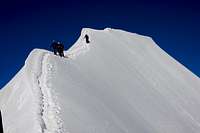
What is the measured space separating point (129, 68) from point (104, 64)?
493cm

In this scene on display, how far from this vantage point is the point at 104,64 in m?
34.6

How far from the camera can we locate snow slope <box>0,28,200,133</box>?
52.7 feet

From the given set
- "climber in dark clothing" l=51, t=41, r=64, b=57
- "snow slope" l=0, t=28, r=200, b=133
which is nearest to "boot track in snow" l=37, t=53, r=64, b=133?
"snow slope" l=0, t=28, r=200, b=133

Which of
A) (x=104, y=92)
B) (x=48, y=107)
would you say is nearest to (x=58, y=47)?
(x=104, y=92)

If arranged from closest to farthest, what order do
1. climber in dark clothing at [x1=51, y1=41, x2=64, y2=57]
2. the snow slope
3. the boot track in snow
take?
the boot track in snow < the snow slope < climber in dark clothing at [x1=51, y1=41, x2=64, y2=57]

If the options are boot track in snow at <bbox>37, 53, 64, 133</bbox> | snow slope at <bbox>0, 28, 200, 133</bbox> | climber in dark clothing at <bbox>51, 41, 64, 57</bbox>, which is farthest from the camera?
climber in dark clothing at <bbox>51, 41, 64, 57</bbox>

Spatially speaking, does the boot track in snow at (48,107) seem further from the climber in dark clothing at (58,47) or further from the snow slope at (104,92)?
the climber in dark clothing at (58,47)

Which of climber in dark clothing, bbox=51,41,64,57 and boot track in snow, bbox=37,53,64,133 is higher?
climber in dark clothing, bbox=51,41,64,57

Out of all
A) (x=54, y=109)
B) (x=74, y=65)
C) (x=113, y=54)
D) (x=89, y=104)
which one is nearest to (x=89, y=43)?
(x=113, y=54)

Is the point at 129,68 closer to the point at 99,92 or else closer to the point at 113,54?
the point at 113,54

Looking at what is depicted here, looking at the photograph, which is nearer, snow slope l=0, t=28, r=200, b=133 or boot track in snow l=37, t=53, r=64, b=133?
boot track in snow l=37, t=53, r=64, b=133

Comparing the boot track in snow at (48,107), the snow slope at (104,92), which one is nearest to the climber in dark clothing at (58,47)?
the snow slope at (104,92)

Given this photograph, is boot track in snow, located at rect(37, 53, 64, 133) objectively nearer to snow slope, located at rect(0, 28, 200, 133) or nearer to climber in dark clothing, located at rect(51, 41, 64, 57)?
snow slope, located at rect(0, 28, 200, 133)

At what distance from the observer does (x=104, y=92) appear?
25297 mm
